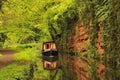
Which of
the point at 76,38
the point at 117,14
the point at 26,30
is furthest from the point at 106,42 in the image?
the point at 26,30

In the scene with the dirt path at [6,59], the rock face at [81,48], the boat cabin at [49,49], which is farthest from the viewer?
the boat cabin at [49,49]

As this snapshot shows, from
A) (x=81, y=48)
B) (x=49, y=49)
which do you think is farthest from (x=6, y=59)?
(x=81, y=48)

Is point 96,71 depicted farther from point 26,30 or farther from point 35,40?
point 35,40

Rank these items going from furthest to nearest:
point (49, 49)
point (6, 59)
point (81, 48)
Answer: point (49, 49) < point (6, 59) < point (81, 48)

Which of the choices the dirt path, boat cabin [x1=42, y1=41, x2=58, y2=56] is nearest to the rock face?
boat cabin [x1=42, y1=41, x2=58, y2=56]

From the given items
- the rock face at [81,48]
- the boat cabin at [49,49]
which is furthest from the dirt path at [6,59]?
the rock face at [81,48]

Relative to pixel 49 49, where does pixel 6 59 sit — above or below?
below

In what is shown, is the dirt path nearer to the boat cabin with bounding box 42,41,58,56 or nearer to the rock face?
the boat cabin with bounding box 42,41,58,56

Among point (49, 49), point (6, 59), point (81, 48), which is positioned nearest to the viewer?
point (81, 48)

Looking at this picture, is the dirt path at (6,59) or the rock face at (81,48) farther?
the dirt path at (6,59)

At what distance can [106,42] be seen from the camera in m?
18.3

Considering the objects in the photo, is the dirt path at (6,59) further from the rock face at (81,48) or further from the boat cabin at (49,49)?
the rock face at (81,48)

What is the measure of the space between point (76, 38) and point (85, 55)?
16.0 ft

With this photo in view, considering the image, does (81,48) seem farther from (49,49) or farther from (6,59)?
(6,59)
